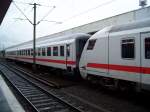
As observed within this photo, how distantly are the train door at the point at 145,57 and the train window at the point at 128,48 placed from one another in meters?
0.61

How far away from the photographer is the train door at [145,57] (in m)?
9.02

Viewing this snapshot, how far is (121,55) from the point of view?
10.6m

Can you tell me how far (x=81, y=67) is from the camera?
1438cm

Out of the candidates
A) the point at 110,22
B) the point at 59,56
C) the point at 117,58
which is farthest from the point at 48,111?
the point at 110,22

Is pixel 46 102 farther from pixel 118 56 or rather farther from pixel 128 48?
pixel 128 48

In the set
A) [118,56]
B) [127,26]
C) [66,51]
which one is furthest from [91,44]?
[66,51]

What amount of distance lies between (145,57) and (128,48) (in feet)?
3.49

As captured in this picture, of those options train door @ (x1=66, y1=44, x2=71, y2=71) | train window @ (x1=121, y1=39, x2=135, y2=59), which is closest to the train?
train window @ (x1=121, y1=39, x2=135, y2=59)

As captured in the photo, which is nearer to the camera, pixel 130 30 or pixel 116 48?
pixel 130 30

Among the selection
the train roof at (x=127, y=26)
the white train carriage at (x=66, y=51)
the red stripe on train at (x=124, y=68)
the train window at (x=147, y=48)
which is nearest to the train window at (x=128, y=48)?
the red stripe on train at (x=124, y=68)

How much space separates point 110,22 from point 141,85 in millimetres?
12008

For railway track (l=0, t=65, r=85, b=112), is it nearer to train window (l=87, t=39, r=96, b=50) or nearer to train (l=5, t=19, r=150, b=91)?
train (l=5, t=19, r=150, b=91)

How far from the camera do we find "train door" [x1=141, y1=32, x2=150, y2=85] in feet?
29.6

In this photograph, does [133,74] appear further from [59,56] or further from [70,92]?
[59,56]
